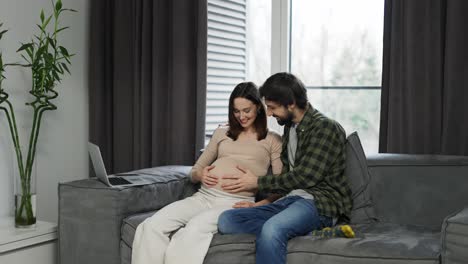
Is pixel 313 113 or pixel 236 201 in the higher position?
pixel 313 113

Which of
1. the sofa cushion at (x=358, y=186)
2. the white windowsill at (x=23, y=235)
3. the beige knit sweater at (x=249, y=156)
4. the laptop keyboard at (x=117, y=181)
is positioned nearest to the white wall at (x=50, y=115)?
the white windowsill at (x=23, y=235)

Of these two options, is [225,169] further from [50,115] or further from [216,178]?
[50,115]

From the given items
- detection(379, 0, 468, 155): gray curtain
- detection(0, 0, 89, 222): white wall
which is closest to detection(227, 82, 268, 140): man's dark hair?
detection(379, 0, 468, 155): gray curtain

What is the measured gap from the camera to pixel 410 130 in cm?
319

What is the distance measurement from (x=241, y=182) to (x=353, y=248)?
0.68 metres

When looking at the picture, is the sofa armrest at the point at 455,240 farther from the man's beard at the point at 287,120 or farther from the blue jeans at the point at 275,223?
the man's beard at the point at 287,120

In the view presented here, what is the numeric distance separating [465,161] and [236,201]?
3.44 ft

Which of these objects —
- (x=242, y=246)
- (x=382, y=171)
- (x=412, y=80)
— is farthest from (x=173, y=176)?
(x=412, y=80)

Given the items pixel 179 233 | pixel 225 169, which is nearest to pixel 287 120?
pixel 225 169

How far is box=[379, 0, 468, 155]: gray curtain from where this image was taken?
120 inches

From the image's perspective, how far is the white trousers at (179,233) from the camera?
2543 millimetres

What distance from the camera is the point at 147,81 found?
4.02 metres

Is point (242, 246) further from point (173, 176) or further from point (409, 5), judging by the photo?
point (409, 5)

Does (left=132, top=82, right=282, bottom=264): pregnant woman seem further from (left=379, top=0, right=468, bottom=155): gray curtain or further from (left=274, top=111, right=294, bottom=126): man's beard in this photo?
(left=379, top=0, right=468, bottom=155): gray curtain
